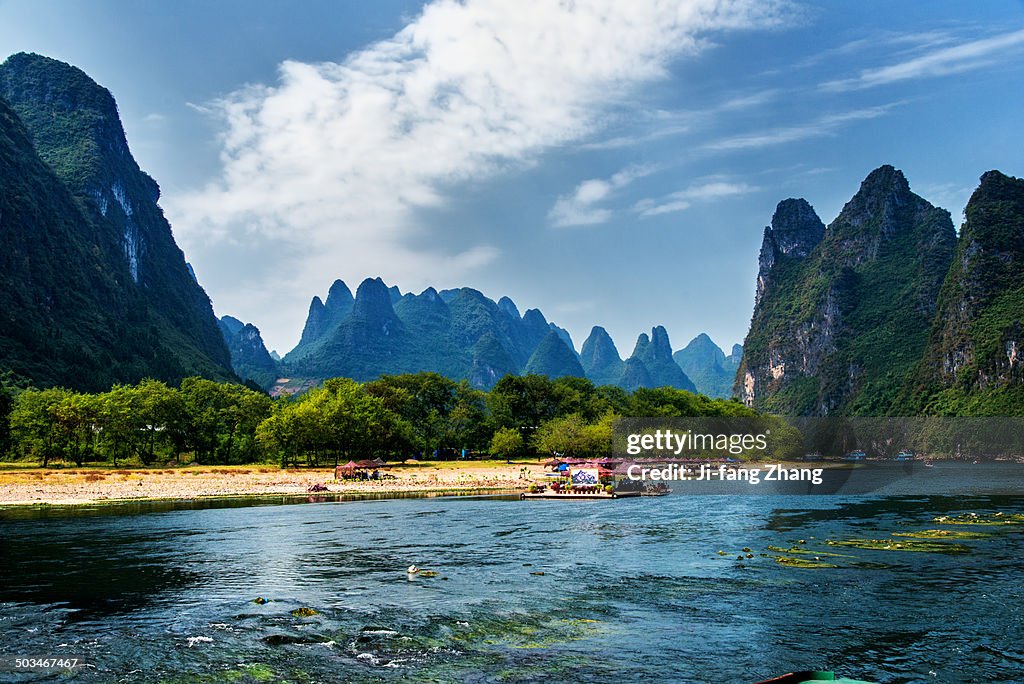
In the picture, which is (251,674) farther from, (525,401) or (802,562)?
(525,401)

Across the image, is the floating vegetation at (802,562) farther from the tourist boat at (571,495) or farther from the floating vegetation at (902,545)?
the tourist boat at (571,495)

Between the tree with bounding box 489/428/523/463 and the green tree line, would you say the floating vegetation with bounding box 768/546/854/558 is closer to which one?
the green tree line

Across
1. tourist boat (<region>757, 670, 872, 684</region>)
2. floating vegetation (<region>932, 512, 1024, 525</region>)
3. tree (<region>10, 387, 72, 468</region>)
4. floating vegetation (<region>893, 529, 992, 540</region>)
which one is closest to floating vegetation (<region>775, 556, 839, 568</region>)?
floating vegetation (<region>893, 529, 992, 540</region>)

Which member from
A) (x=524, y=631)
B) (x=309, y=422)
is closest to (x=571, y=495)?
(x=309, y=422)

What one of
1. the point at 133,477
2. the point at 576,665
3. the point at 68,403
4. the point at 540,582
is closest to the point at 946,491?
the point at 540,582

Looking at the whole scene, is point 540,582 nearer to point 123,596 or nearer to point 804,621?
point 804,621

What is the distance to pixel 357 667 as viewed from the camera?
57.5 ft

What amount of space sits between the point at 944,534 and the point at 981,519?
30.2 ft

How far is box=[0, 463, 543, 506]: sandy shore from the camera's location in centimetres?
6322

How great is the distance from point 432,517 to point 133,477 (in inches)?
1809

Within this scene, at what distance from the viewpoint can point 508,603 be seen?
2423cm

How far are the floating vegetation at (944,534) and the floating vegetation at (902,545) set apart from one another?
2.16 meters

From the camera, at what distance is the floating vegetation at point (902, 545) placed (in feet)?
110

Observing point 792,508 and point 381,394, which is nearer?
point 792,508
